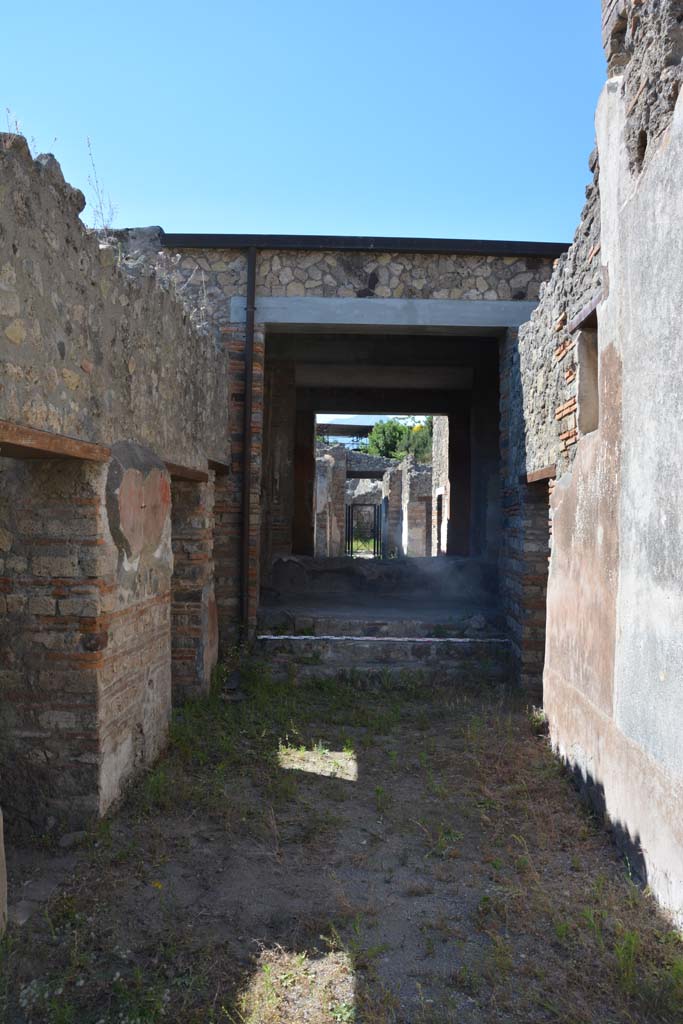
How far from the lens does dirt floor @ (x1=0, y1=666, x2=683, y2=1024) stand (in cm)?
255

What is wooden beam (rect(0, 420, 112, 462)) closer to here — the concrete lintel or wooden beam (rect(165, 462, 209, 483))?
wooden beam (rect(165, 462, 209, 483))

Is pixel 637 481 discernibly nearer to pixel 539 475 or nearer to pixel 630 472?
pixel 630 472

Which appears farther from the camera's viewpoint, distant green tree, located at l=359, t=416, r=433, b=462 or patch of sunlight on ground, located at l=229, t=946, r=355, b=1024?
distant green tree, located at l=359, t=416, r=433, b=462

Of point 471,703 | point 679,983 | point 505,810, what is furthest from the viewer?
point 471,703

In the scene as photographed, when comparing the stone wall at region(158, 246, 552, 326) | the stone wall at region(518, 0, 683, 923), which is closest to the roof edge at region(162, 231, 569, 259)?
the stone wall at region(158, 246, 552, 326)

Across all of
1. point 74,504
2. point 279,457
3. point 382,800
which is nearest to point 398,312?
point 279,457

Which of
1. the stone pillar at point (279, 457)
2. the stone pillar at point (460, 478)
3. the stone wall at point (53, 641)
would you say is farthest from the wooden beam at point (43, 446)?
the stone pillar at point (460, 478)

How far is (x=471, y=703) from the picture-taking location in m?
6.43

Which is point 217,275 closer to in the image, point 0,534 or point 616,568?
point 0,534

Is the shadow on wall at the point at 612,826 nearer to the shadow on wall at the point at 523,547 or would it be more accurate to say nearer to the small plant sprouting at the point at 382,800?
the small plant sprouting at the point at 382,800

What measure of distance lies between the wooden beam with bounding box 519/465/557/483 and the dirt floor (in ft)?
6.67

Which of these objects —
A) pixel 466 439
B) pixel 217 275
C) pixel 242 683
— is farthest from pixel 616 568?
pixel 466 439

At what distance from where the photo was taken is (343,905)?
10.6 feet

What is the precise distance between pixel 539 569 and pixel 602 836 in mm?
2956
